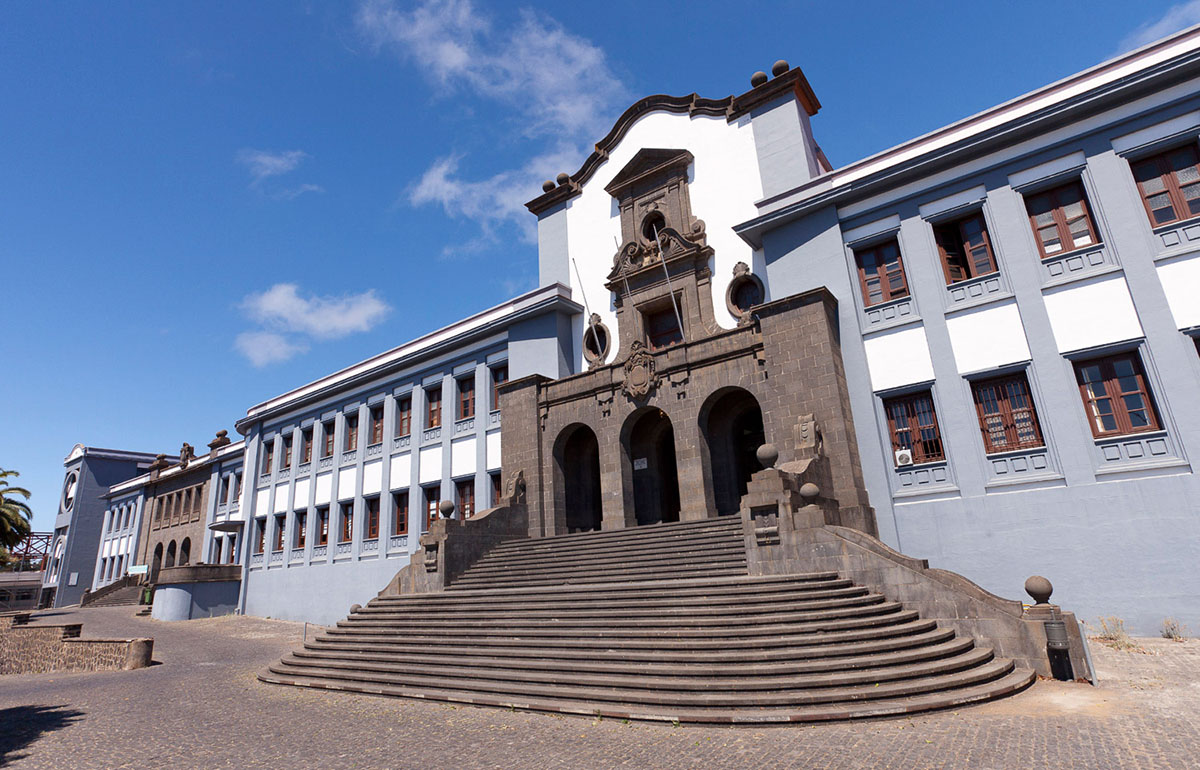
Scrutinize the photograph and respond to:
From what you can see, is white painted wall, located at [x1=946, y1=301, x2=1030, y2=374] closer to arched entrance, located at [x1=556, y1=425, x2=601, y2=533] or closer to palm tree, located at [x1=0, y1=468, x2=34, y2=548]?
arched entrance, located at [x1=556, y1=425, x2=601, y2=533]

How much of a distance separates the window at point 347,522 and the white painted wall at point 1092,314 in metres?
25.7

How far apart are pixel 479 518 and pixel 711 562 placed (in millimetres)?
7771

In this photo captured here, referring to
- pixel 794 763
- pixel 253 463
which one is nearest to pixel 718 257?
pixel 794 763

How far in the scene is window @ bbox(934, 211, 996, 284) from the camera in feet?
52.3

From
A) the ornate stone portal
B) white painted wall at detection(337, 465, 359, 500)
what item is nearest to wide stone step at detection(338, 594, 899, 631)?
the ornate stone portal

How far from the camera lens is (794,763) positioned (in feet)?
22.7

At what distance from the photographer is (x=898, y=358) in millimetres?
16219

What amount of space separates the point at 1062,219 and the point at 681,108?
42.3ft

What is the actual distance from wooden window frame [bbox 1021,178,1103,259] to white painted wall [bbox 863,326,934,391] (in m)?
3.15

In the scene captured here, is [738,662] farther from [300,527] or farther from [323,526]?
[300,527]

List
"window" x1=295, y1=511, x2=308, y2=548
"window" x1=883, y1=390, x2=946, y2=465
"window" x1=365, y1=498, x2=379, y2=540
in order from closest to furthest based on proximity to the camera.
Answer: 1. "window" x1=883, y1=390, x2=946, y2=465
2. "window" x1=365, y1=498, x2=379, y2=540
3. "window" x1=295, y1=511, x2=308, y2=548

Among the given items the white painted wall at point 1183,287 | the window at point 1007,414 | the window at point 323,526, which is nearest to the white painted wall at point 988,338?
the window at point 1007,414

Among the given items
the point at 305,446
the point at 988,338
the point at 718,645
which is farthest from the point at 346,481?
the point at 988,338

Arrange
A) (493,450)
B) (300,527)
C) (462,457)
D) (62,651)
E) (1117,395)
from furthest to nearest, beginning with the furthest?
(300,527) → (462,457) → (493,450) → (62,651) → (1117,395)
